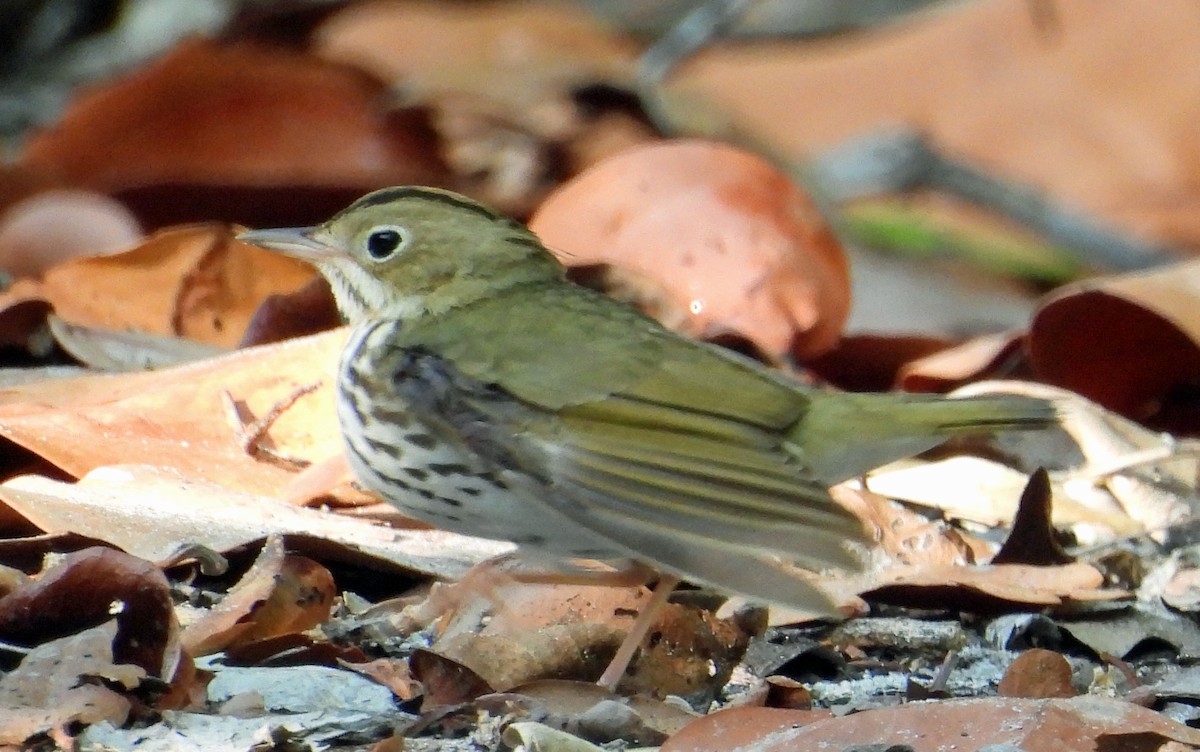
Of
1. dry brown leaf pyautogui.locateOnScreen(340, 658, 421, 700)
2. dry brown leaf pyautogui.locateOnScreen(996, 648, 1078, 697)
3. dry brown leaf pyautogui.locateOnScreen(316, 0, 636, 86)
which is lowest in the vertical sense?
dry brown leaf pyautogui.locateOnScreen(340, 658, 421, 700)

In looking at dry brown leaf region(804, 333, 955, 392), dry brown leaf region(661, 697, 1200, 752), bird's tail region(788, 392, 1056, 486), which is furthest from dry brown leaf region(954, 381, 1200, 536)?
dry brown leaf region(661, 697, 1200, 752)

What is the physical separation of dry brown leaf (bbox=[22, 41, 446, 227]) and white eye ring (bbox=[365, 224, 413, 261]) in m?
2.74

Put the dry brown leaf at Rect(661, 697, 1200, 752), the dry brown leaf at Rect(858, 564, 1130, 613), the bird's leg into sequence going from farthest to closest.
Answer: the dry brown leaf at Rect(858, 564, 1130, 613)
the bird's leg
the dry brown leaf at Rect(661, 697, 1200, 752)

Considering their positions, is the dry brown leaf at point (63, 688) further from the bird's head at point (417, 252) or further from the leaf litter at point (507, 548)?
the bird's head at point (417, 252)

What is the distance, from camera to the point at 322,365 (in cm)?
376

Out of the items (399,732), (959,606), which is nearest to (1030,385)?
(959,606)

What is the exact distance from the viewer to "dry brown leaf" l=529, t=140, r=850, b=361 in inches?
168

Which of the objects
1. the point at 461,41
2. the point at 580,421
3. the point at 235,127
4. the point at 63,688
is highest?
the point at 461,41

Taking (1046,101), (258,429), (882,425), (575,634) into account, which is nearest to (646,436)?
(575,634)

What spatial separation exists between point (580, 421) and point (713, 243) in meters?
1.49

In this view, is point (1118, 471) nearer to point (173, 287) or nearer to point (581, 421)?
point (581, 421)

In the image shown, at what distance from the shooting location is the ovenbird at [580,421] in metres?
2.69

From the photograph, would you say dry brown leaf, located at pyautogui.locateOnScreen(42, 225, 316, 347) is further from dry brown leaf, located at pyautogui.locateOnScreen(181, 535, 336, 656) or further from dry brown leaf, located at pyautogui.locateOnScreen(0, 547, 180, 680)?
dry brown leaf, located at pyautogui.locateOnScreen(0, 547, 180, 680)

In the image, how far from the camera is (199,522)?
10.4 ft
